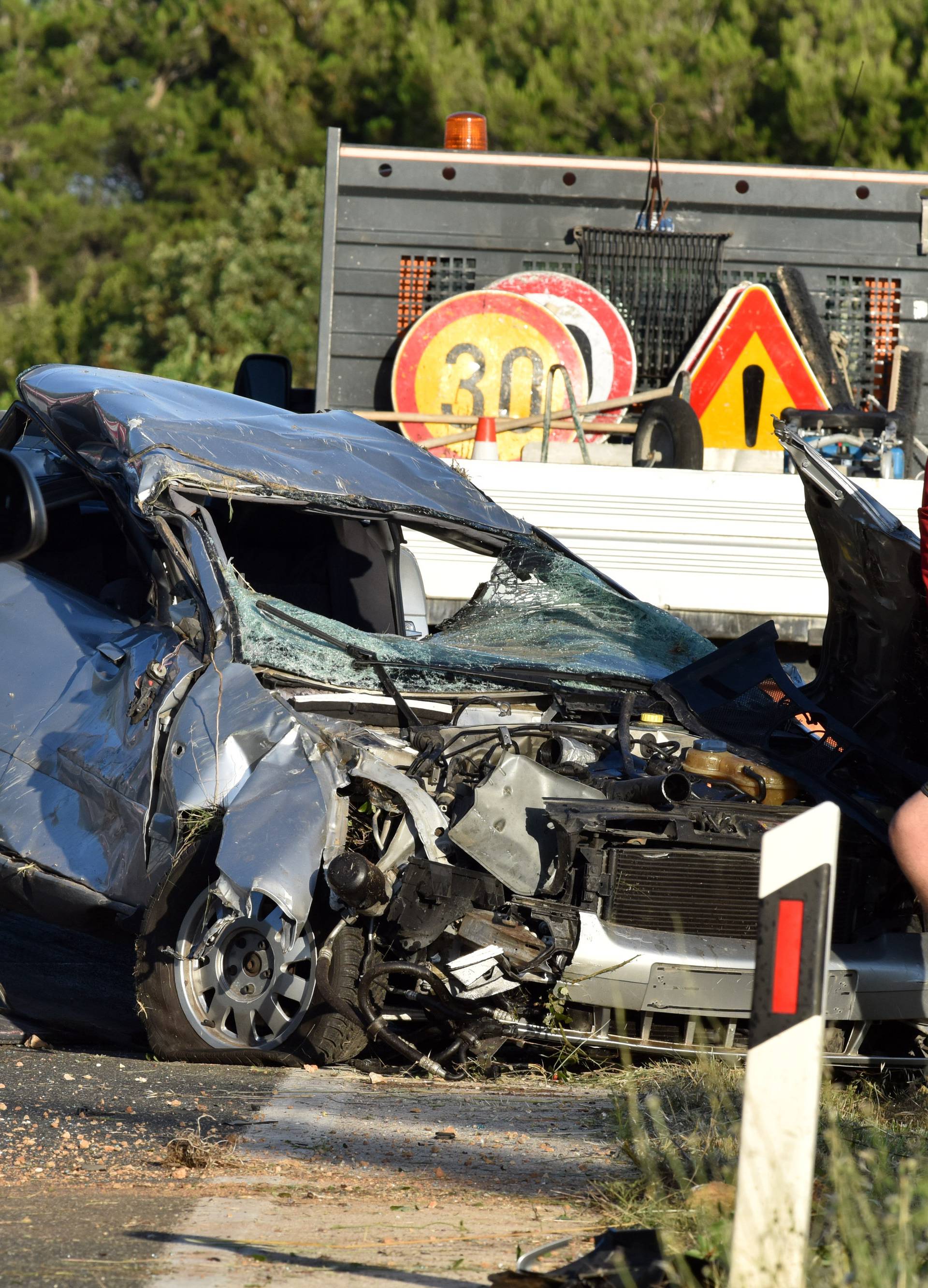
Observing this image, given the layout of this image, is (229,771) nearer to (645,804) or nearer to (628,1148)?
(645,804)

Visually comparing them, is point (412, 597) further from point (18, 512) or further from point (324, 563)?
point (18, 512)

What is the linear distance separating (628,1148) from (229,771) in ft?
5.36

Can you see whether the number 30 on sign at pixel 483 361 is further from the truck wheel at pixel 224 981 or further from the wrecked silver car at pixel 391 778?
the truck wheel at pixel 224 981

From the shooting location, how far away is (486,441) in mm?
9742

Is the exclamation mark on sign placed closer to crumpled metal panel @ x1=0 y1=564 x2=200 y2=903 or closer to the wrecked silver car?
the wrecked silver car

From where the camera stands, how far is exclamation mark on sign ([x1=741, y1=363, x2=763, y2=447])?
11.4m

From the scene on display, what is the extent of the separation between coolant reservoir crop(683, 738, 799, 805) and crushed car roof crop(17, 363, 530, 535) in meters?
1.53

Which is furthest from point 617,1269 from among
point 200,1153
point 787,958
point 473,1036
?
point 473,1036

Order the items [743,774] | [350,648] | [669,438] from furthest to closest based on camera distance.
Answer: [669,438] < [350,648] < [743,774]

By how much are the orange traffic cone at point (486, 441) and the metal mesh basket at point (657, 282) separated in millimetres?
2015

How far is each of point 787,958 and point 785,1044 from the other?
14cm

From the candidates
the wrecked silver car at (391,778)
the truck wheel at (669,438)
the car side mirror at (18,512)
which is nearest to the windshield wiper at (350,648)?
the wrecked silver car at (391,778)

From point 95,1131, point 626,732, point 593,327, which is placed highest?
point 593,327

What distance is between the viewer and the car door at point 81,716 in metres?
4.88
